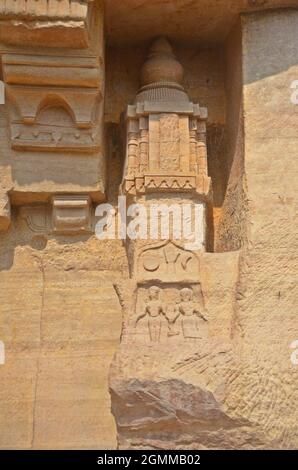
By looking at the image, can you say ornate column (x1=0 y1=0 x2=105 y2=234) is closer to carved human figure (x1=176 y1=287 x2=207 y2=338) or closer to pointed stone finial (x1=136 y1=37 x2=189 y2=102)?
pointed stone finial (x1=136 y1=37 x2=189 y2=102)

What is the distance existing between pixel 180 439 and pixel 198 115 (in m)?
2.12

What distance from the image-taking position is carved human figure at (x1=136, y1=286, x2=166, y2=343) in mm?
4219

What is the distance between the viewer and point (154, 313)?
4.27 m

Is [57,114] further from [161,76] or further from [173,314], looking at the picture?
[173,314]

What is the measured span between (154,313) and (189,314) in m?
0.21

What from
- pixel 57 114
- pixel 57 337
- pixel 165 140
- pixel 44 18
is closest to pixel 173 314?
pixel 57 337

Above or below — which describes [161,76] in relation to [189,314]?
above

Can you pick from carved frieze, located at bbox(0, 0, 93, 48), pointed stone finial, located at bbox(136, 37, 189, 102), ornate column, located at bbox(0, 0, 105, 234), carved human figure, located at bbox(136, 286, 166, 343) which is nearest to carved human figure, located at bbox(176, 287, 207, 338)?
carved human figure, located at bbox(136, 286, 166, 343)

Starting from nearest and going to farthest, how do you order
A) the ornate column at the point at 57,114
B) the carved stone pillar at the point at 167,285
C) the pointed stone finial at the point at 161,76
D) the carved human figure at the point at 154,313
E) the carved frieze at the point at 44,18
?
the carved stone pillar at the point at 167,285 < the carved human figure at the point at 154,313 < the carved frieze at the point at 44,18 < the ornate column at the point at 57,114 < the pointed stone finial at the point at 161,76

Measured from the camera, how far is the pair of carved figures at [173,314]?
422 centimetres

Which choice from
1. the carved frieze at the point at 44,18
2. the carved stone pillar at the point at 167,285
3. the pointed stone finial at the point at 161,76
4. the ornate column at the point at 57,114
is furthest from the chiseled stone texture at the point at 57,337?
the carved frieze at the point at 44,18

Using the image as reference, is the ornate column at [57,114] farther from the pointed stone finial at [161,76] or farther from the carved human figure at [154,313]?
the carved human figure at [154,313]

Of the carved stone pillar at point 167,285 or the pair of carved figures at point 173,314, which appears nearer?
the carved stone pillar at point 167,285

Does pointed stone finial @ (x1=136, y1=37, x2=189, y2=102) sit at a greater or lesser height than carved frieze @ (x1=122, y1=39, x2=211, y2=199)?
greater
